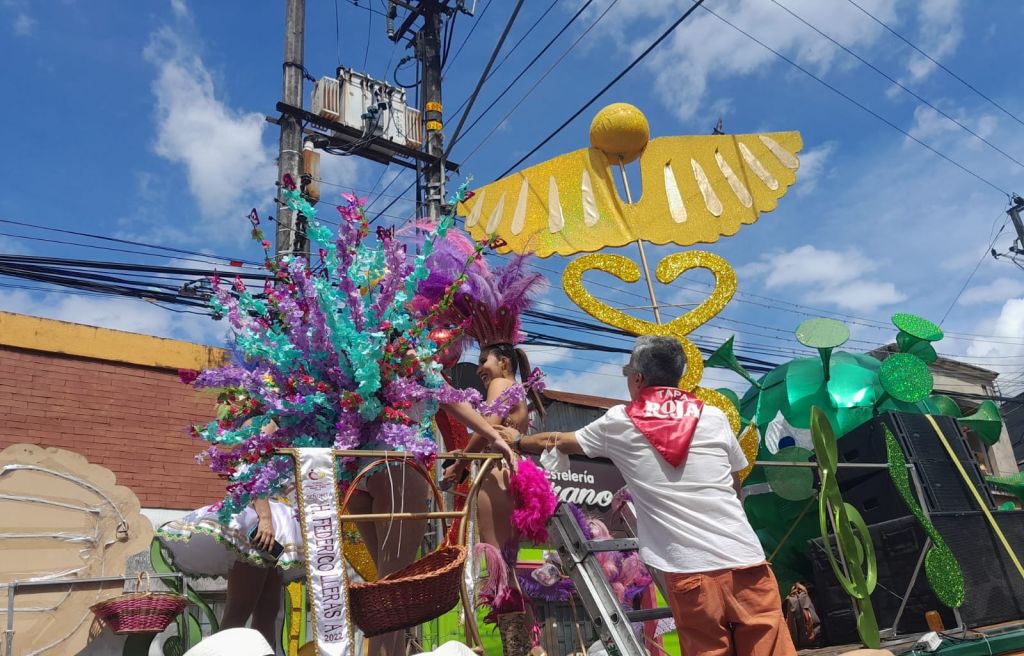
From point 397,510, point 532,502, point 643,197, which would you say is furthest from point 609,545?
point 643,197

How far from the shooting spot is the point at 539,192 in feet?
18.9

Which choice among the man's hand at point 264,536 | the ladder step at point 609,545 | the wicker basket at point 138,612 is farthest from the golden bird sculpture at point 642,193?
→ the wicker basket at point 138,612

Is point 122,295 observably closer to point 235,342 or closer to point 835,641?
point 235,342

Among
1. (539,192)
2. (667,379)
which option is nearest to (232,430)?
(667,379)

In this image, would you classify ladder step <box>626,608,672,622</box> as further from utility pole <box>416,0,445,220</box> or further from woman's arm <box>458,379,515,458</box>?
utility pole <box>416,0,445,220</box>

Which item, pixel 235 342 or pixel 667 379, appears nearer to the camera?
pixel 667 379

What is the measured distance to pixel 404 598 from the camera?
7.84 feet

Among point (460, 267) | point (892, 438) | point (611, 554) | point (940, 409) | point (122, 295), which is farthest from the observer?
point (122, 295)

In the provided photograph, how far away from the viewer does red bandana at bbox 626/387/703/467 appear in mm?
2633

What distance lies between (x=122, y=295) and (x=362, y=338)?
20.9 ft

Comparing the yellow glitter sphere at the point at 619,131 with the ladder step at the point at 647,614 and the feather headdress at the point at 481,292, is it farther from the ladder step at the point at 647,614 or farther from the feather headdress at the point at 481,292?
the ladder step at the point at 647,614

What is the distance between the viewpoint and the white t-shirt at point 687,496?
251 cm

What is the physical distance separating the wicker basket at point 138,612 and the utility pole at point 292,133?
4966 millimetres

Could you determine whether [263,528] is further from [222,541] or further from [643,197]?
[643,197]
